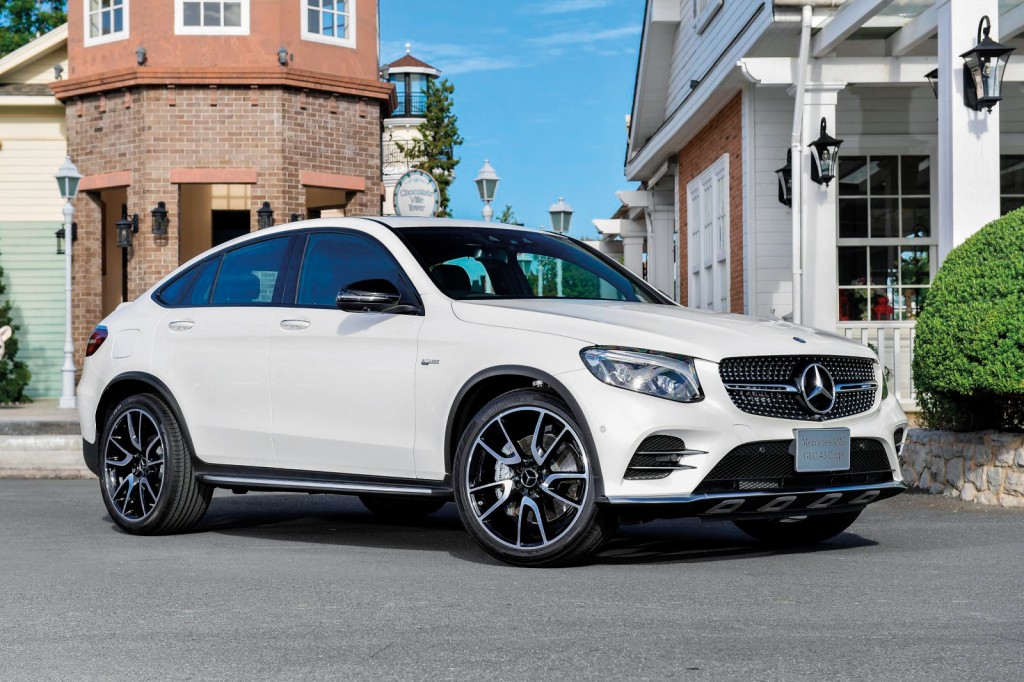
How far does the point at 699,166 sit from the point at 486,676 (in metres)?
16.4

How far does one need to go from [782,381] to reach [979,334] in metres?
2.98

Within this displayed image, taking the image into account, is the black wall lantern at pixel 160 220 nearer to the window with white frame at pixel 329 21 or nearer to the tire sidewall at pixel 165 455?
the window with white frame at pixel 329 21

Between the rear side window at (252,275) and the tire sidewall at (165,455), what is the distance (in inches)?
26.8

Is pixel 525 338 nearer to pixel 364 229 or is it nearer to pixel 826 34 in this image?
pixel 364 229

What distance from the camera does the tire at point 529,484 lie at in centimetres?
627

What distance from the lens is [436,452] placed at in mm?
6844

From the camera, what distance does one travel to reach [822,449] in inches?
253

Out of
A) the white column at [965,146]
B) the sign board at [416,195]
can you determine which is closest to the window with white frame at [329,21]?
the sign board at [416,195]

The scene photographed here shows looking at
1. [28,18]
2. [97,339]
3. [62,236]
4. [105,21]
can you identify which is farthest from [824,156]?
[28,18]

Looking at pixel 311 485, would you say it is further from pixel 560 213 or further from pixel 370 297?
pixel 560 213

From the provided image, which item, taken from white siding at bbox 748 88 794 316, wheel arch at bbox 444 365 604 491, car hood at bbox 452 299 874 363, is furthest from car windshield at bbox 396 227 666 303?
white siding at bbox 748 88 794 316

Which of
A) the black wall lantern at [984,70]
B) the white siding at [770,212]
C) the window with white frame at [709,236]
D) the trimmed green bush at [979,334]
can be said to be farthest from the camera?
the window with white frame at [709,236]

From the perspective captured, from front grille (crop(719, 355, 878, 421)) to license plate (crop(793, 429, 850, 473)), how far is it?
8 cm

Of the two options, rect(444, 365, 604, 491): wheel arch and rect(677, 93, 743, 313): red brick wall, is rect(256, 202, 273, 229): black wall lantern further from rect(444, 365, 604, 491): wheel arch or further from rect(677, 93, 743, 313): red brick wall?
rect(444, 365, 604, 491): wheel arch
